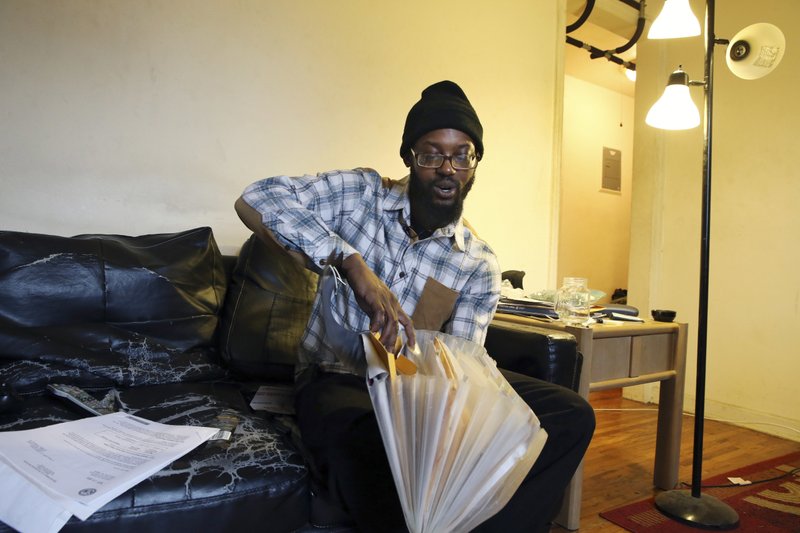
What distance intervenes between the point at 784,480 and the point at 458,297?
151 centimetres

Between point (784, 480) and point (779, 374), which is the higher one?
point (779, 374)


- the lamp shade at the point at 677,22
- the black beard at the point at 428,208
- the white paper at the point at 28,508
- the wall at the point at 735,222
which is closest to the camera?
the white paper at the point at 28,508

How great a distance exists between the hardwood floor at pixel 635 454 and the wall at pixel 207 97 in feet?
3.52

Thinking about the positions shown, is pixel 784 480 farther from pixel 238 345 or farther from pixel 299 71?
pixel 299 71

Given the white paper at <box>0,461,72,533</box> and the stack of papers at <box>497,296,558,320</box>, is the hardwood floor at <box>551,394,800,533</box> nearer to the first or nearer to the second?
the stack of papers at <box>497,296,558,320</box>

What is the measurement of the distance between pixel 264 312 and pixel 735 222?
2412mm

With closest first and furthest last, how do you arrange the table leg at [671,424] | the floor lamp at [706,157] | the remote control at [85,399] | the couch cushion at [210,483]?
the couch cushion at [210,483] → the remote control at [85,399] → the floor lamp at [706,157] → the table leg at [671,424]

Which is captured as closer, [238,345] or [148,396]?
[148,396]

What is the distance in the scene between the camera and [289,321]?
154 cm

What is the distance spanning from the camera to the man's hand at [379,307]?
941 millimetres

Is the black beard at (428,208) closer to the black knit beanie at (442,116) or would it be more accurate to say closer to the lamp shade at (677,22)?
the black knit beanie at (442,116)

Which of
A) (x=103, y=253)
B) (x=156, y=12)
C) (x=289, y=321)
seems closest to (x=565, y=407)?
(x=289, y=321)

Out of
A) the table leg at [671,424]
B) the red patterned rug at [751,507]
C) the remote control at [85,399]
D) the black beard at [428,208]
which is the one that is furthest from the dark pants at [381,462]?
the table leg at [671,424]

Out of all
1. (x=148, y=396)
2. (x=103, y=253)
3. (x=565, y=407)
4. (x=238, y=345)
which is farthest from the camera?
(x=238, y=345)
